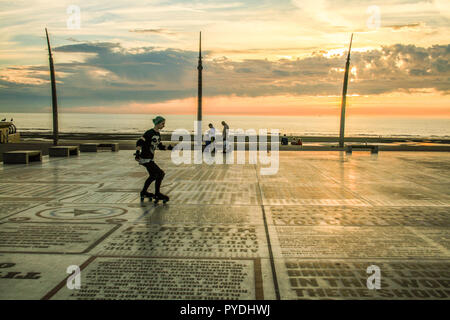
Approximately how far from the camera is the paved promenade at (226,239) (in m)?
4.32

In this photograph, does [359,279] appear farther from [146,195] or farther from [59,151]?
[59,151]

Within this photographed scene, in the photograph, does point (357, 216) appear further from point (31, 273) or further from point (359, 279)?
point (31, 273)

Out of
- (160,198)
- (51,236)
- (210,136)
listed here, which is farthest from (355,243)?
(210,136)

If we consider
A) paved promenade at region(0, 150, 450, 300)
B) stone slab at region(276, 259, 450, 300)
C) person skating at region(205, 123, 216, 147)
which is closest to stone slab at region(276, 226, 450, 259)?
paved promenade at region(0, 150, 450, 300)

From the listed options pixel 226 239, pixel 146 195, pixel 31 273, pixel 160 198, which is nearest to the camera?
pixel 31 273

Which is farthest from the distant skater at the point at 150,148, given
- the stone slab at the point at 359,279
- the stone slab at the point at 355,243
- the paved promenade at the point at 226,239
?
the stone slab at the point at 359,279

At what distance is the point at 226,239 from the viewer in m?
6.07

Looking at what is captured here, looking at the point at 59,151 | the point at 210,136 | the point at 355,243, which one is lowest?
the point at 355,243

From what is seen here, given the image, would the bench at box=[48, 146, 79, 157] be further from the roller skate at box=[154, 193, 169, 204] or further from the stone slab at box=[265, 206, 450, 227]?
the stone slab at box=[265, 206, 450, 227]

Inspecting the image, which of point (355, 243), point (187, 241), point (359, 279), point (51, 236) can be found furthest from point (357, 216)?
point (51, 236)

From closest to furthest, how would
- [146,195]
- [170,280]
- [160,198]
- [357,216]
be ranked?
[170,280]
[357,216]
[160,198]
[146,195]

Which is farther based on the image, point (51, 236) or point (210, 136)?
point (210, 136)

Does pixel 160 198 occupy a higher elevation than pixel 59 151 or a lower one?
lower
